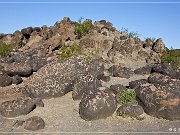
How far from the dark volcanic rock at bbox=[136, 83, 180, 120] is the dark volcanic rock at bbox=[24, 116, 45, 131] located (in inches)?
207

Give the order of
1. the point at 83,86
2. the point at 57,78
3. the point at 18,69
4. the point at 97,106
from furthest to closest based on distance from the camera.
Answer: the point at 18,69 → the point at 57,78 → the point at 83,86 → the point at 97,106

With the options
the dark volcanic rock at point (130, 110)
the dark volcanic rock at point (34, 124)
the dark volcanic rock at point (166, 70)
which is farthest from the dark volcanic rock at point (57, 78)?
the dark volcanic rock at point (166, 70)

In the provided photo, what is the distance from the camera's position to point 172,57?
32.4 m

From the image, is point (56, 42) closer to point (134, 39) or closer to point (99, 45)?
point (99, 45)

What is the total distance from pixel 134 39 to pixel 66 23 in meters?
8.00

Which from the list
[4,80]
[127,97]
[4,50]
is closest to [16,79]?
[4,80]

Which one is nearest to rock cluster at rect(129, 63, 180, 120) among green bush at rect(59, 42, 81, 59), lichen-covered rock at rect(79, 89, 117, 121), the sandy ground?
the sandy ground

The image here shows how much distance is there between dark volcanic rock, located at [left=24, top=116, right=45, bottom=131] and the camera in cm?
1611

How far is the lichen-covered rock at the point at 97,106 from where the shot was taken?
16.8 meters

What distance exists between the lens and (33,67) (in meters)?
27.9

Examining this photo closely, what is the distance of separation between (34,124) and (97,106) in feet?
10.3

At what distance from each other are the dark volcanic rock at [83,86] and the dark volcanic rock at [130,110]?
9.69ft

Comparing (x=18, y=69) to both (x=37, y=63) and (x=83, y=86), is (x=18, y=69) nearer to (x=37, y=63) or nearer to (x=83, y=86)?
(x=37, y=63)

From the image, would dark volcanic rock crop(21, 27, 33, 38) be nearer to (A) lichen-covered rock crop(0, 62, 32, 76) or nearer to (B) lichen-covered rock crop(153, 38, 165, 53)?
(B) lichen-covered rock crop(153, 38, 165, 53)
